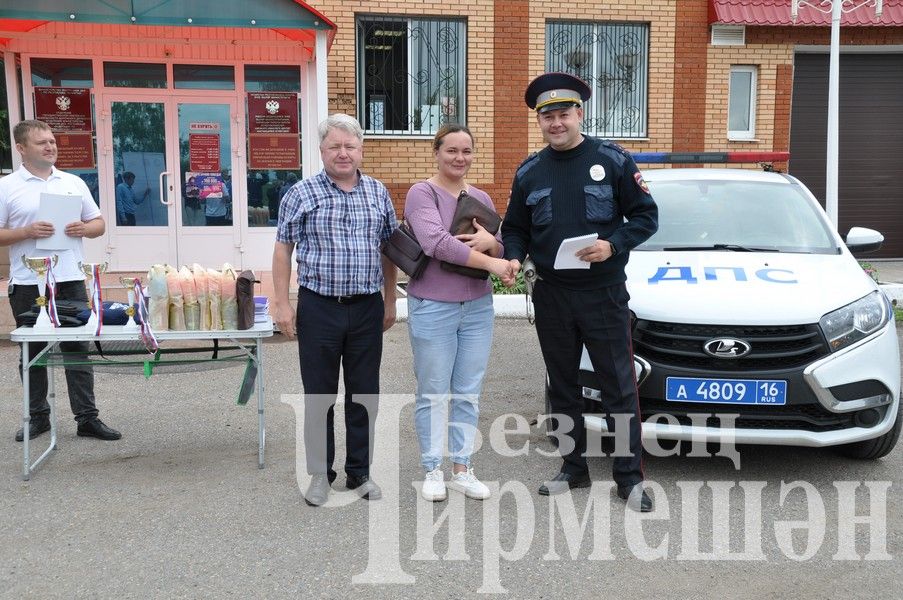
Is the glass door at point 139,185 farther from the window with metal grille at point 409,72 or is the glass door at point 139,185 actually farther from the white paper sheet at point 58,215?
the white paper sheet at point 58,215

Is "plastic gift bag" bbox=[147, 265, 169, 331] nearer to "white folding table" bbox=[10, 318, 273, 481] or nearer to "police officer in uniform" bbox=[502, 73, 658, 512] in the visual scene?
"white folding table" bbox=[10, 318, 273, 481]

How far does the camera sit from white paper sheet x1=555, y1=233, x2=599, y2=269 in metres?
3.78

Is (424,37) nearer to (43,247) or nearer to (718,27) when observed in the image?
(718,27)

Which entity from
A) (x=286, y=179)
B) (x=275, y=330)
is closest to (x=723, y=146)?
(x=286, y=179)

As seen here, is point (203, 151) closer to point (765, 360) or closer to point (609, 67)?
point (609, 67)

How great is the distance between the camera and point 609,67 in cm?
1216

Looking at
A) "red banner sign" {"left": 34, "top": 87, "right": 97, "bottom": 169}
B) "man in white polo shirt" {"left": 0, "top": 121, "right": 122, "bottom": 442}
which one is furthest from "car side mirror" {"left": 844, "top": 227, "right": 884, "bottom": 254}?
"red banner sign" {"left": 34, "top": 87, "right": 97, "bottom": 169}

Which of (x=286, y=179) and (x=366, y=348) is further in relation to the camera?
(x=286, y=179)

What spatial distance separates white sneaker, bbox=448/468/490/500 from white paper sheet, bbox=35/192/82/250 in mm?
2662

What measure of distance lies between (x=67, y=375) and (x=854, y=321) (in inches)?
177

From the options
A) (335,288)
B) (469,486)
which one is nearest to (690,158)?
(469,486)

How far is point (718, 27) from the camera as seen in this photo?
39.6 ft

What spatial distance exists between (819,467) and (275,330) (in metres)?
3.05

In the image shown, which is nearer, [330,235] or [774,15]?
[330,235]
